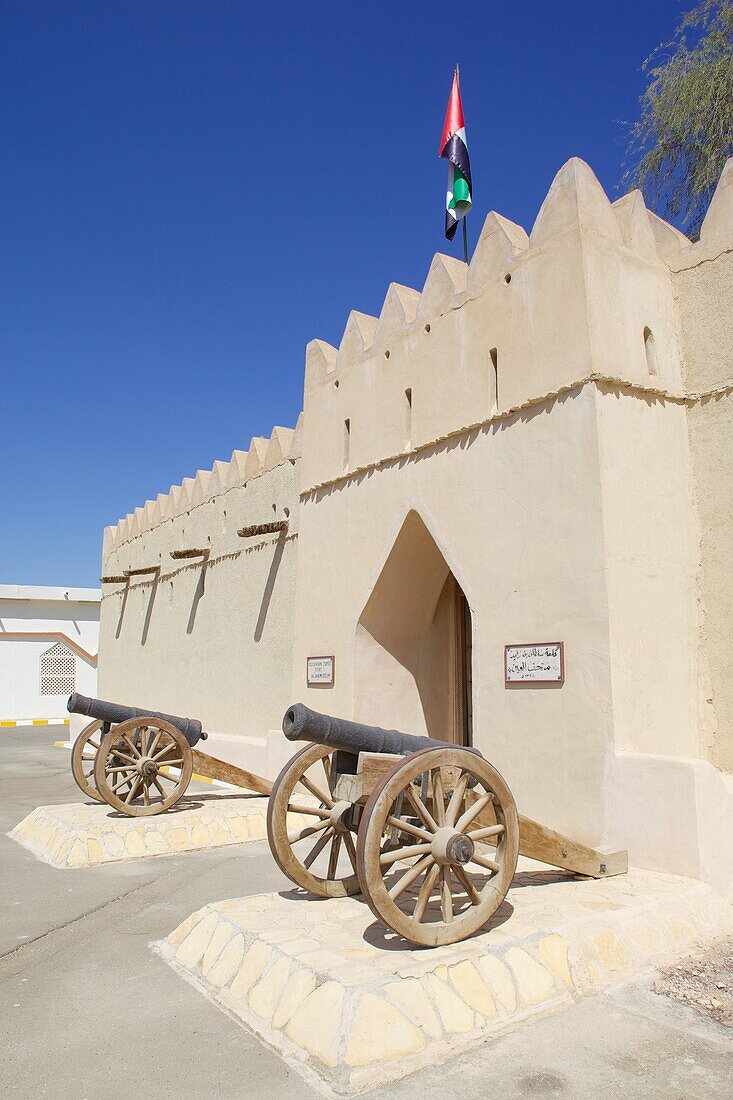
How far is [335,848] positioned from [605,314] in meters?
4.57

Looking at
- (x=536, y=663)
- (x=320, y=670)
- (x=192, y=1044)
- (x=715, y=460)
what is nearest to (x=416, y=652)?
(x=320, y=670)

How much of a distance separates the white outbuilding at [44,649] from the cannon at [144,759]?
2080 cm

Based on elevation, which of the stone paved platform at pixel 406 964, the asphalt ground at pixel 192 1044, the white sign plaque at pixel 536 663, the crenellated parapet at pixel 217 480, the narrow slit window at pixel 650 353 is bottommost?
the asphalt ground at pixel 192 1044

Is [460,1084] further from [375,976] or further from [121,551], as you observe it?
[121,551]

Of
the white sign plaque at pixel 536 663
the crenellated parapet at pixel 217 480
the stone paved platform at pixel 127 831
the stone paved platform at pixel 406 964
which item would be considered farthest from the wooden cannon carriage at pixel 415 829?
the crenellated parapet at pixel 217 480

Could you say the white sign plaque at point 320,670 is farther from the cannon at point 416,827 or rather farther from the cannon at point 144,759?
the cannon at point 416,827

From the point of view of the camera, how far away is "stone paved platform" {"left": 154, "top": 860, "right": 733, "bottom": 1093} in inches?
149

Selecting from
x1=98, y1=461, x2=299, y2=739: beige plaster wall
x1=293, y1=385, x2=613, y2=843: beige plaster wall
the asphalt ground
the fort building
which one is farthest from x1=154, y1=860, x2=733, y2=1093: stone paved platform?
x1=98, y1=461, x2=299, y2=739: beige plaster wall

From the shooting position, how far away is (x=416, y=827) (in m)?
4.87

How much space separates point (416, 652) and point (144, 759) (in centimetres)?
311

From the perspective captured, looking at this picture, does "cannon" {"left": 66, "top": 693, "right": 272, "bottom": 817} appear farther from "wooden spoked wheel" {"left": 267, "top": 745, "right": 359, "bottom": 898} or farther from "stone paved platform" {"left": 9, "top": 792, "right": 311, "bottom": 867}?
"wooden spoked wheel" {"left": 267, "top": 745, "right": 359, "bottom": 898}

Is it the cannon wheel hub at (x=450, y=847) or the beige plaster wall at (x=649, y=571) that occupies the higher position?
the beige plaster wall at (x=649, y=571)

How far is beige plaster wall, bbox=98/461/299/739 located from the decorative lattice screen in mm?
11862

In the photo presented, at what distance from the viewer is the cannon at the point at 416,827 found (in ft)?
14.6
